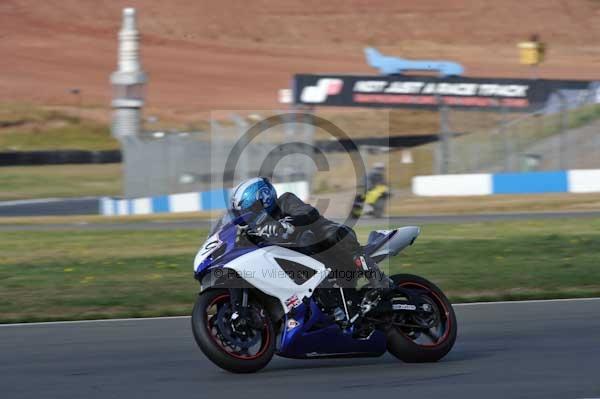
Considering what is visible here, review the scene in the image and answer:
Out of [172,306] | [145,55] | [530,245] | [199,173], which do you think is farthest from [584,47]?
[172,306]

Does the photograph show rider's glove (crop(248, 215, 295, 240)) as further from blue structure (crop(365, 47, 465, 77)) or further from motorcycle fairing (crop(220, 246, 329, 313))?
blue structure (crop(365, 47, 465, 77))

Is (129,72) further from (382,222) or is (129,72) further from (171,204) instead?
(382,222)

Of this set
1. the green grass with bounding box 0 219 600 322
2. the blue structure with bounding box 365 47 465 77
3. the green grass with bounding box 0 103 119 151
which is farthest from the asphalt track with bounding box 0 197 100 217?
the blue structure with bounding box 365 47 465 77

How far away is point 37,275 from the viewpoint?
1348 cm

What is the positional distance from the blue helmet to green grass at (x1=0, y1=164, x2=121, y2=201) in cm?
2535

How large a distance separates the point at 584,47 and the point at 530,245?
58.6 metres

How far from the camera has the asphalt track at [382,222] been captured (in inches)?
811

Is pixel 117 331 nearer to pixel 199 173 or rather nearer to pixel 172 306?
pixel 172 306

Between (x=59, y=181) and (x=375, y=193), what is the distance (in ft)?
51.0

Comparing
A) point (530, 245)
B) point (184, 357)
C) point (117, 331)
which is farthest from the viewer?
point (530, 245)

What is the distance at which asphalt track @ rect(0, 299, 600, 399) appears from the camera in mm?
6461

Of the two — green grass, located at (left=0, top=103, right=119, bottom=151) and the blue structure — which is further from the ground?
the blue structure

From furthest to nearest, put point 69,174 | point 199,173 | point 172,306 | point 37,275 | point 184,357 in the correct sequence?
point 69,174
point 199,173
point 37,275
point 172,306
point 184,357

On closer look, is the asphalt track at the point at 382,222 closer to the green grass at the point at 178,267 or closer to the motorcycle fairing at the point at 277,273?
the green grass at the point at 178,267
